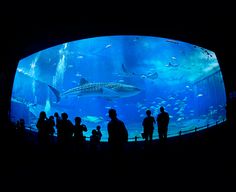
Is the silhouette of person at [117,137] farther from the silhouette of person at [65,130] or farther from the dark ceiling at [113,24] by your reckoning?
the dark ceiling at [113,24]

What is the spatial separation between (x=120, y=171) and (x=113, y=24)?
653 centimetres

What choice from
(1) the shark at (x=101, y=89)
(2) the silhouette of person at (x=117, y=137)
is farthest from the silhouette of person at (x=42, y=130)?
(1) the shark at (x=101, y=89)

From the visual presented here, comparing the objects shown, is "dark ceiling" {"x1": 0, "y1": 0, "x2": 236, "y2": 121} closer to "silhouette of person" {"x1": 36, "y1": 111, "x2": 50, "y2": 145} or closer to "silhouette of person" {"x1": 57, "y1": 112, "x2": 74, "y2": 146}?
"silhouette of person" {"x1": 36, "y1": 111, "x2": 50, "y2": 145}

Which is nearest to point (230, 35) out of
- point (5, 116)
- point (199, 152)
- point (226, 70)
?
point (226, 70)

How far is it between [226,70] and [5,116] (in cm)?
1113

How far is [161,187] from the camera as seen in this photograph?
10.4ft

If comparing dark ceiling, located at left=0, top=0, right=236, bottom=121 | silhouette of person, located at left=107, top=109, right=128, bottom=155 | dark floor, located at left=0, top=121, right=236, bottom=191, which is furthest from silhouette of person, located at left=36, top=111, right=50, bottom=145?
dark ceiling, located at left=0, top=0, right=236, bottom=121

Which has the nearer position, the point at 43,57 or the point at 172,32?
the point at 172,32

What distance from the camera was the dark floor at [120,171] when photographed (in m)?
3.27

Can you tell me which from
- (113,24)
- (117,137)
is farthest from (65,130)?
(113,24)

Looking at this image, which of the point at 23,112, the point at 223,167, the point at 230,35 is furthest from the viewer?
the point at 23,112

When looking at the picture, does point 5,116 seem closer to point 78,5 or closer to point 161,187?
point 78,5

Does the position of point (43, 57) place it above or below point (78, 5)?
above

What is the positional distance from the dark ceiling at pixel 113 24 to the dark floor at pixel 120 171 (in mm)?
4660
